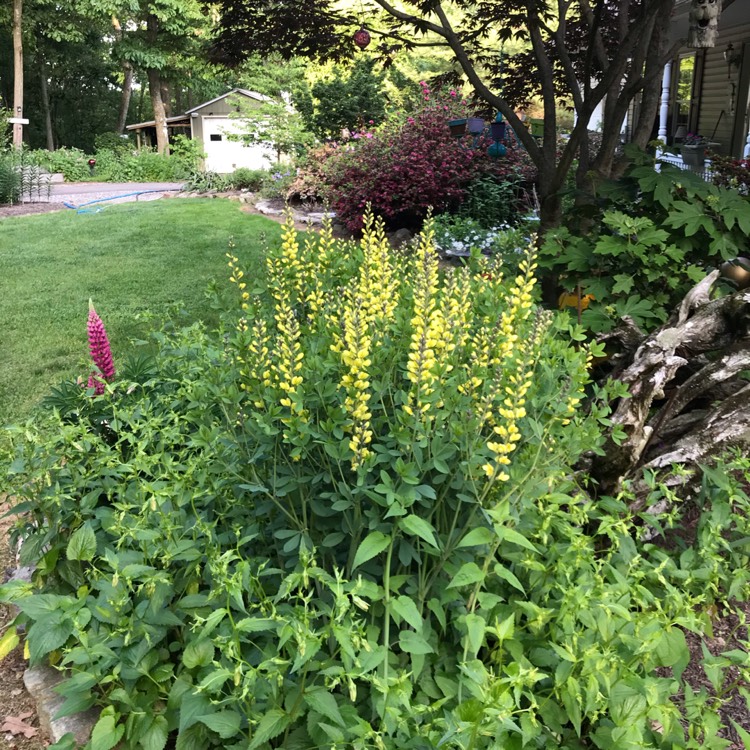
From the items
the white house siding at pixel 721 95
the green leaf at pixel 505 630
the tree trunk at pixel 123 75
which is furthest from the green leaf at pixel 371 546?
the tree trunk at pixel 123 75

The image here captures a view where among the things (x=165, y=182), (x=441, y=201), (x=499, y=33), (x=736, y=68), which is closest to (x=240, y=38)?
(x=499, y=33)

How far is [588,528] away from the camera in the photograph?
268cm

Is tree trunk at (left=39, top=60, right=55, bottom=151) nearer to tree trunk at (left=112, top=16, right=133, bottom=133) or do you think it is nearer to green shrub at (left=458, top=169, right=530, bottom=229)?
tree trunk at (left=112, top=16, right=133, bottom=133)

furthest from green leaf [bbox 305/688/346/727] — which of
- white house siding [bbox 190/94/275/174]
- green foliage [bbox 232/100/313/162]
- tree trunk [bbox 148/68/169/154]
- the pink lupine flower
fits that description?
tree trunk [bbox 148/68/169/154]

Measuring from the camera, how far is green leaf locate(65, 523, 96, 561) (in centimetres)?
205

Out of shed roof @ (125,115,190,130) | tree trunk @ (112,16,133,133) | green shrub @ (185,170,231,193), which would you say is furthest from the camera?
shed roof @ (125,115,190,130)

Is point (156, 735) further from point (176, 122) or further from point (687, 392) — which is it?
point (176, 122)

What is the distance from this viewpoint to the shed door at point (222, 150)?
31594 mm

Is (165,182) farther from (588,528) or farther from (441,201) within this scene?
(588,528)

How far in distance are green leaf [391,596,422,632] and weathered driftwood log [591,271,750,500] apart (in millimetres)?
1208

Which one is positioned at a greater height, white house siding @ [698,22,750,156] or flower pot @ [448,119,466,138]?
white house siding @ [698,22,750,156]

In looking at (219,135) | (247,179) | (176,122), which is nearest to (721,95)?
(247,179)

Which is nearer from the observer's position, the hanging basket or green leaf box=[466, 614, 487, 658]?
green leaf box=[466, 614, 487, 658]

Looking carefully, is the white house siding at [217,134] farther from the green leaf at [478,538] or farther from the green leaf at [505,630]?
the green leaf at [505,630]
